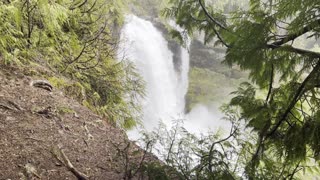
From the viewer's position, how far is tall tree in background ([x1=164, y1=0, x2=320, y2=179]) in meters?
1.62

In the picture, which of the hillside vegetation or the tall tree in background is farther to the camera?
the hillside vegetation

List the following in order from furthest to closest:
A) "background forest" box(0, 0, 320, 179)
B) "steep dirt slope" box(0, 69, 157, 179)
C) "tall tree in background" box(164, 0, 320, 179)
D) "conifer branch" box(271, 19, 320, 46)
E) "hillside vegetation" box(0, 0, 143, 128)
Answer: "hillside vegetation" box(0, 0, 143, 128) < "steep dirt slope" box(0, 69, 157, 179) < "background forest" box(0, 0, 320, 179) < "tall tree in background" box(164, 0, 320, 179) < "conifer branch" box(271, 19, 320, 46)

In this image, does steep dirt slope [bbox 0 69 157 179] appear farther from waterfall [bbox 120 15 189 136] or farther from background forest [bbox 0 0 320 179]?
waterfall [bbox 120 15 189 136]

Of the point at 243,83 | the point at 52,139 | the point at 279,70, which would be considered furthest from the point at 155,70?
the point at 279,70

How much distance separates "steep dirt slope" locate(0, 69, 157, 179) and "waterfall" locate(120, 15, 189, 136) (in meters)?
9.19

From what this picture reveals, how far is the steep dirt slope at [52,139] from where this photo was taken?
249 cm

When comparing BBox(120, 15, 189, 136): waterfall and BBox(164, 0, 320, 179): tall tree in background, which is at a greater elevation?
BBox(120, 15, 189, 136): waterfall

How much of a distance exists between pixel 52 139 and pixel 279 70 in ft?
6.97

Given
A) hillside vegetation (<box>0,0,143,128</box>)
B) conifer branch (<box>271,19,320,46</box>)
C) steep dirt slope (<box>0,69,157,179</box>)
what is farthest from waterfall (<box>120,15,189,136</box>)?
conifer branch (<box>271,19,320,46</box>)

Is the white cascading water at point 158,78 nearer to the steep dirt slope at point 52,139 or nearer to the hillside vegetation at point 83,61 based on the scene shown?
the hillside vegetation at point 83,61

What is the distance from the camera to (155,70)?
48.4 ft

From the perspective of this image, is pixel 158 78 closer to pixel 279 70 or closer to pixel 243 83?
pixel 243 83

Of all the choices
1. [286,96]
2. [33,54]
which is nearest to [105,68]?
[33,54]

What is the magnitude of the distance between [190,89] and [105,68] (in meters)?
11.5
